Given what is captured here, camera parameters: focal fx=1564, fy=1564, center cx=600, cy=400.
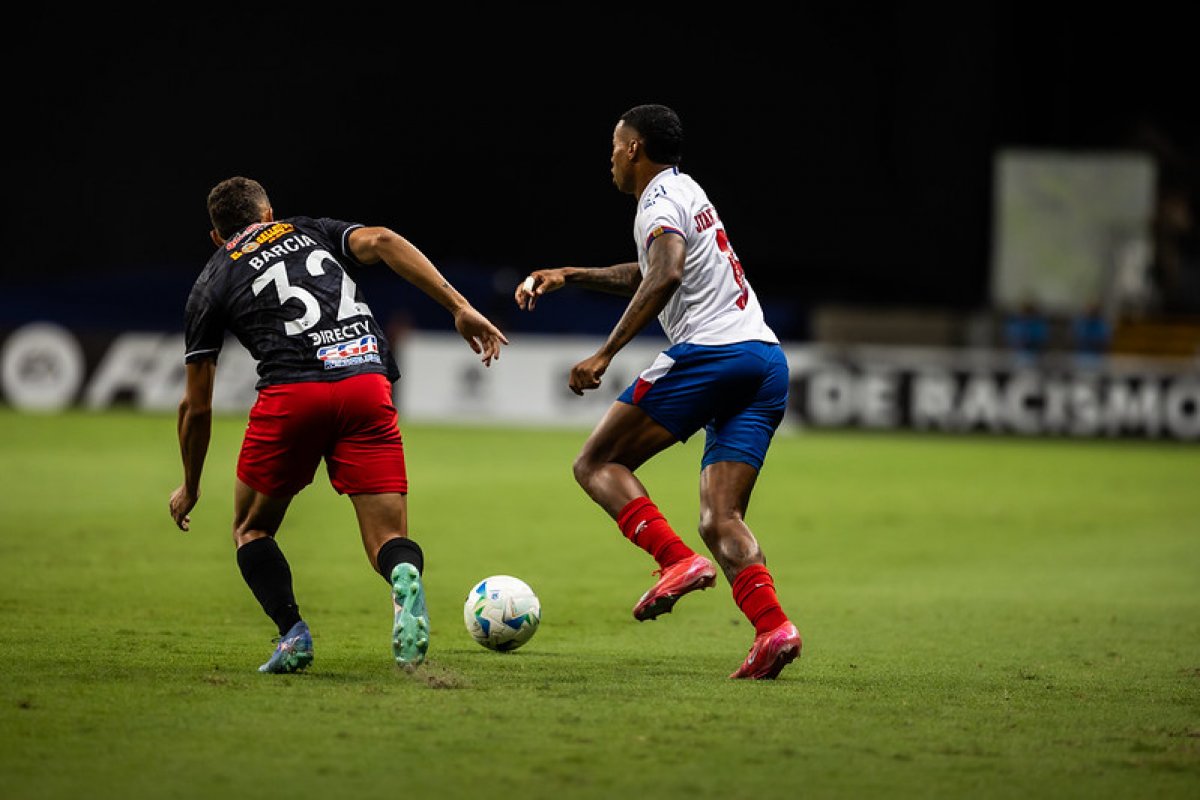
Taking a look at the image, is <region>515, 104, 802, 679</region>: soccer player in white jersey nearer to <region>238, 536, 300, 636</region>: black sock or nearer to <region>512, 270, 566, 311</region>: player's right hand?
<region>512, 270, 566, 311</region>: player's right hand

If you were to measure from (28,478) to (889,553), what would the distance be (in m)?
8.46

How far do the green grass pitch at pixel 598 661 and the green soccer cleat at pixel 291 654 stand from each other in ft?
0.32

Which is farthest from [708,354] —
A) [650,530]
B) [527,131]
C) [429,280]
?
[527,131]

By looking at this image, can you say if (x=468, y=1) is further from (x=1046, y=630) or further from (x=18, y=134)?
(x=1046, y=630)

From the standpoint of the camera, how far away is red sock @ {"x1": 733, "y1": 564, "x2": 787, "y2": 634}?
20.5ft

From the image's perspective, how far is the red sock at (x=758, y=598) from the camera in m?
6.25

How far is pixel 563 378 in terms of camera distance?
2519cm

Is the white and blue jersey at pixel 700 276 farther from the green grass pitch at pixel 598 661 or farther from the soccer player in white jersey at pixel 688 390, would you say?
the green grass pitch at pixel 598 661

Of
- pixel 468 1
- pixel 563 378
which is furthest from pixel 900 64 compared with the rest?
pixel 563 378

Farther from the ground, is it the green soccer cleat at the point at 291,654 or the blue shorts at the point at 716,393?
the blue shorts at the point at 716,393

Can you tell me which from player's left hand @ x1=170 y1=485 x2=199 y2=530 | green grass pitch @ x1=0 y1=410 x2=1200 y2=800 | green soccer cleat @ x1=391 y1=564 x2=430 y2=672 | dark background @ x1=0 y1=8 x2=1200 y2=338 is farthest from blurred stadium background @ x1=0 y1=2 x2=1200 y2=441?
green soccer cleat @ x1=391 y1=564 x2=430 y2=672

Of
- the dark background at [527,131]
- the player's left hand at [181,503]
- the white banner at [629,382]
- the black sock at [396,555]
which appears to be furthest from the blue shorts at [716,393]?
the dark background at [527,131]

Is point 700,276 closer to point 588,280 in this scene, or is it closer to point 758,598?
point 588,280

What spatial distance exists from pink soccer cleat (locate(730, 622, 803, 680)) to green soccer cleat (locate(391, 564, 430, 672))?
1.31 meters
